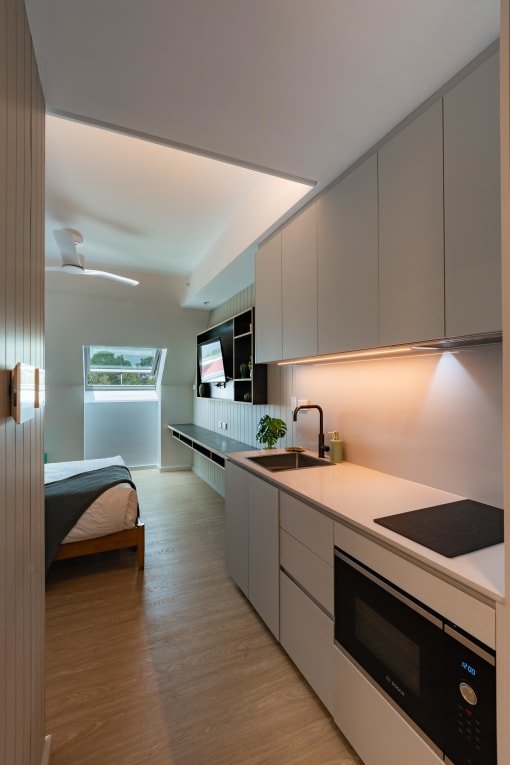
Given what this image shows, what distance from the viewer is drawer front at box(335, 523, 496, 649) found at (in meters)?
0.86

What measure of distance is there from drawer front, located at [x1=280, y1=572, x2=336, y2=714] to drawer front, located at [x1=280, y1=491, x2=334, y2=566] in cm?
26

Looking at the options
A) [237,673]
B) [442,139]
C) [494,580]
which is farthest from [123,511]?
[442,139]

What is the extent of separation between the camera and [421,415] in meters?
1.66

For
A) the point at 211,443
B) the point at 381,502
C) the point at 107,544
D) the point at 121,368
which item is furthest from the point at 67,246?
the point at 381,502

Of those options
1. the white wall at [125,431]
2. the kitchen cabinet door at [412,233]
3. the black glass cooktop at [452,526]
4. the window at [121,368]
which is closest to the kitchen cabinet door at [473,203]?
the kitchen cabinet door at [412,233]

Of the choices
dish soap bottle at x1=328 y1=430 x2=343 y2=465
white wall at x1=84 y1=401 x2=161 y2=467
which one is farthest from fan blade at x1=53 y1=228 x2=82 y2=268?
white wall at x1=84 y1=401 x2=161 y2=467

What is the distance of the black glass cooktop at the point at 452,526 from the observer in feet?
3.47

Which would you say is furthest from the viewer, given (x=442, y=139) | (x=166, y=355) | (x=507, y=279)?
(x=166, y=355)

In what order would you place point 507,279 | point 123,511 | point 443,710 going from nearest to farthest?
1. point 507,279
2. point 443,710
3. point 123,511

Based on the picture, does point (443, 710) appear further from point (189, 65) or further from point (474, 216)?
point (189, 65)

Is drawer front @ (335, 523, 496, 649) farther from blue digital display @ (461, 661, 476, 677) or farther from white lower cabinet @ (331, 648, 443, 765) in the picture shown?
white lower cabinet @ (331, 648, 443, 765)

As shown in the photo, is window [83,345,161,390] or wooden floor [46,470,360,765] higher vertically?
window [83,345,161,390]

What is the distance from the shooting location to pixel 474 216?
3.74ft

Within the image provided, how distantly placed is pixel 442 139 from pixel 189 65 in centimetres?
96
